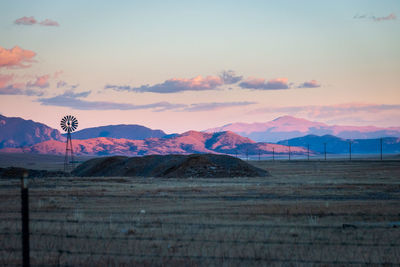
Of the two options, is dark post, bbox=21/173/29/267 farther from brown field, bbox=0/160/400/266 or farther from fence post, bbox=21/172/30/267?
brown field, bbox=0/160/400/266

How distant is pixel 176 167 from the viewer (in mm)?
72875

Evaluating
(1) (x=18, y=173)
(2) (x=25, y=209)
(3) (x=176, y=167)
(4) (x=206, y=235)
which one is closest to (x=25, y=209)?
(2) (x=25, y=209)

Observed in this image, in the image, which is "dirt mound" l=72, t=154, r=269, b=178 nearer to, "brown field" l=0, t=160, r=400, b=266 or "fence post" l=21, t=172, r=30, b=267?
"brown field" l=0, t=160, r=400, b=266

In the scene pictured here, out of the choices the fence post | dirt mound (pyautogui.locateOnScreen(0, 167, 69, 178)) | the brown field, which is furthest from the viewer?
dirt mound (pyautogui.locateOnScreen(0, 167, 69, 178))

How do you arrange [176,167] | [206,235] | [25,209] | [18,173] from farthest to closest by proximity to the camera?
[176,167] → [18,173] → [206,235] → [25,209]

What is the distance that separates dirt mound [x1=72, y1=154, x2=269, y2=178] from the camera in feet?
229

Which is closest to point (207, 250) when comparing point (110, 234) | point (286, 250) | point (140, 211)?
point (286, 250)

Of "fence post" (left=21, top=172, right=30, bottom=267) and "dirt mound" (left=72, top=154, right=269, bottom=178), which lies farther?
"dirt mound" (left=72, top=154, right=269, bottom=178)

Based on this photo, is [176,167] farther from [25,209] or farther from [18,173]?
[25,209]

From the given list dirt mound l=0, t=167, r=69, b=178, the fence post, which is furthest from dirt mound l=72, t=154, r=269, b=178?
the fence post

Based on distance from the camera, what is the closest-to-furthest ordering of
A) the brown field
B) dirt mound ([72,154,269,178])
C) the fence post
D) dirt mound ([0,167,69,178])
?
the fence post, the brown field, dirt mound ([0,167,69,178]), dirt mound ([72,154,269,178])

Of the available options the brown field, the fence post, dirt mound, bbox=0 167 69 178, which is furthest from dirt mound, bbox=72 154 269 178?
the fence post

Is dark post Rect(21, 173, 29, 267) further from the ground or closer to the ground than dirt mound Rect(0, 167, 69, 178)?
further from the ground

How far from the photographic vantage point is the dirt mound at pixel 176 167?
69875 millimetres
